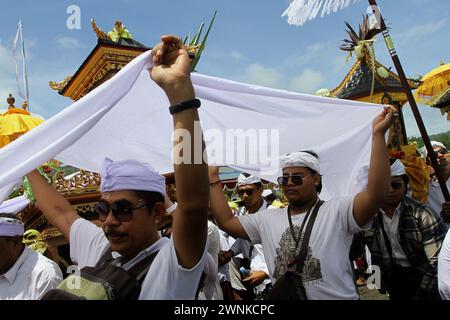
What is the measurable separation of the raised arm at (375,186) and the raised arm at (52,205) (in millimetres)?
1713

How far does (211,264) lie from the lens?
2.25 m

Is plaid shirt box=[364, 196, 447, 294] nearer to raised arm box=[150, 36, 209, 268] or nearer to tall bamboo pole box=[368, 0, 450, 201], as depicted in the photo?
tall bamboo pole box=[368, 0, 450, 201]

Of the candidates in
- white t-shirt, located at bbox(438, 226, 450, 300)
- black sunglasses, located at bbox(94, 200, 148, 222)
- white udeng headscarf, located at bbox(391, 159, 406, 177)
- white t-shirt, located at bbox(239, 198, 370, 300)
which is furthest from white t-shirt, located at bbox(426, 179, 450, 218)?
black sunglasses, located at bbox(94, 200, 148, 222)

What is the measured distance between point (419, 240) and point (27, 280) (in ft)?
9.30

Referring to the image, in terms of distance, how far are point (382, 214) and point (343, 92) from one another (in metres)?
8.92

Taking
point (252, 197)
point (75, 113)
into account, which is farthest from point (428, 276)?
point (75, 113)

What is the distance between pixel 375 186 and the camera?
228 centimetres

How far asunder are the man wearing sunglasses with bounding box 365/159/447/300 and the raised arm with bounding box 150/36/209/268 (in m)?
2.18

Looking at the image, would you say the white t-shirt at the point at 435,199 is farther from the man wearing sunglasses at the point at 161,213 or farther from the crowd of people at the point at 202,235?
the man wearing sunglasses at the point at 161,213

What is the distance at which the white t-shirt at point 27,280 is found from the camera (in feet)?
8.67

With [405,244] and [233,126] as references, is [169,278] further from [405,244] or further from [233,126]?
[405,244]

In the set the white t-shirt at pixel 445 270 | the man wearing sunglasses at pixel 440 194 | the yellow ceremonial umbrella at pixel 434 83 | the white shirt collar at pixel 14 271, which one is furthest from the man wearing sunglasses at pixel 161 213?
the yellow ceremonial umbrella at pixel 434 83

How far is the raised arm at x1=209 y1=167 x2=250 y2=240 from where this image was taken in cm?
281
